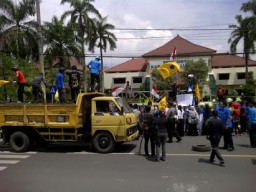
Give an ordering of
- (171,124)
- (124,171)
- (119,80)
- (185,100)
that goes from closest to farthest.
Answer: (124,171), (171,124), (185,100), (119,80)

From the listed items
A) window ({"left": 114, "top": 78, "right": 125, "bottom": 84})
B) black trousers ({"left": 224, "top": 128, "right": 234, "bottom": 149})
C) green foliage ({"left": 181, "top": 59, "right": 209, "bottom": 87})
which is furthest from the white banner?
window ({"left": 114, "top": 78, "right": 125, "bottom": 84})

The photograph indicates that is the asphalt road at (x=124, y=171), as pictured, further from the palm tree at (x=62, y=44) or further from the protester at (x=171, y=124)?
the palm tree at (x=62, y=44)

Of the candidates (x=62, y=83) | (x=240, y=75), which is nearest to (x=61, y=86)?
(x=62, y=83)

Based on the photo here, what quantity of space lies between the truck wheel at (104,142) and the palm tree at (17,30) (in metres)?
18.7

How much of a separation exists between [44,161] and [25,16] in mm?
20491

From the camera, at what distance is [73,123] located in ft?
42.5

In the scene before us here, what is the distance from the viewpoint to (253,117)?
534 inches

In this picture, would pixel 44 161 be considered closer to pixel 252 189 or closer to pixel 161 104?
pixel 252 189

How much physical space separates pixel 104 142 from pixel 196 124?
6245 mm

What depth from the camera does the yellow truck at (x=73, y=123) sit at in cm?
1280

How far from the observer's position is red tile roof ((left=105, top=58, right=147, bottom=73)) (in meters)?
63.2

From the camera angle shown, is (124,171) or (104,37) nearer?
(124,171)

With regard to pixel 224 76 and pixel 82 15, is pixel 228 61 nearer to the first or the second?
pixel 224 76

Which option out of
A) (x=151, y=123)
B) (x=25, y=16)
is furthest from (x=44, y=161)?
(x=25, y=16)
